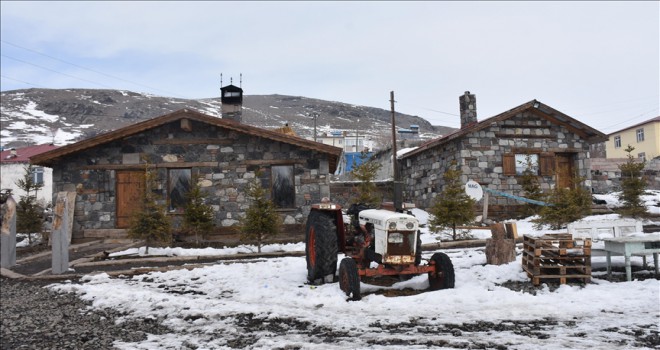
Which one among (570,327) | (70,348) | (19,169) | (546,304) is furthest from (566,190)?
(19,169)

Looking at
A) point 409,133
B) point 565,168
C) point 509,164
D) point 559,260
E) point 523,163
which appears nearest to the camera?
point 559,260

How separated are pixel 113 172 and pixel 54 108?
5246 inches

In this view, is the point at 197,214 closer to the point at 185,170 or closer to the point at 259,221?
the point at 259,221

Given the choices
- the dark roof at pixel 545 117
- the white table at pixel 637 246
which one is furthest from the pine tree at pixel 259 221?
the dark roof at pixel 545 117

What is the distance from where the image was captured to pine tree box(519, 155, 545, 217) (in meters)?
17.2

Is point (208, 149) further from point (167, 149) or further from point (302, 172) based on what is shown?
point (302, 172)

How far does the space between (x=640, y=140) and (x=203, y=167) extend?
45.2m

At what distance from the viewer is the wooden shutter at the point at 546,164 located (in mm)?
18906

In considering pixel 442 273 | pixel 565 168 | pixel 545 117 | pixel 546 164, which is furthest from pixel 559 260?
pixel 565 168

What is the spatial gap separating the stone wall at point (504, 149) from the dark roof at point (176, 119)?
614cm

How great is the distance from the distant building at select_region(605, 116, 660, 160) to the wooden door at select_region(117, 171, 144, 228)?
136 ft

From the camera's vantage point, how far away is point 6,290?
8242 mm

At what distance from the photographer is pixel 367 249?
6715 millimetres

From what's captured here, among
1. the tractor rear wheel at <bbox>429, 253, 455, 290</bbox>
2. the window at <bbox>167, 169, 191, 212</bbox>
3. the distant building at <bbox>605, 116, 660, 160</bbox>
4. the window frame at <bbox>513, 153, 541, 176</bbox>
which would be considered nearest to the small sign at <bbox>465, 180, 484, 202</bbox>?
the window frame at <bbox>513, 153, 541, 176</bbox>
